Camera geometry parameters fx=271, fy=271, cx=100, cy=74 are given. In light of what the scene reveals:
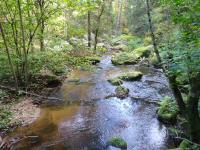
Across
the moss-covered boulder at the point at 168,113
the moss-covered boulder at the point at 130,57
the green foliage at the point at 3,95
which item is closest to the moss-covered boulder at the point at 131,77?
the moss-covered boulder at the point at 130,57

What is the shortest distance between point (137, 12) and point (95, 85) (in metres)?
20.0

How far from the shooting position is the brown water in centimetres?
872

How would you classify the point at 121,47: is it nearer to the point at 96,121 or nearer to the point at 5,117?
the point at 96,121

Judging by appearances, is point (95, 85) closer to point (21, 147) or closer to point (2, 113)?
point (2, 113)

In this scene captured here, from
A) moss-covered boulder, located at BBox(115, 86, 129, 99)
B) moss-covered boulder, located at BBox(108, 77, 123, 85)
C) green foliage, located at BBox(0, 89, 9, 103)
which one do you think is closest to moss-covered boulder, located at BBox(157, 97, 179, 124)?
moss-covered boulder, located at BBox(115, 86, 129, 99)

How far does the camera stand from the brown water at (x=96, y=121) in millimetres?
8719

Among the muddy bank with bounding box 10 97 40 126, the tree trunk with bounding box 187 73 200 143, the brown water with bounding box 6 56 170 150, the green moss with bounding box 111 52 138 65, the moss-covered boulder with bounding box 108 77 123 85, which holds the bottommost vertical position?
the brown water with bounding box 6 56 170 150

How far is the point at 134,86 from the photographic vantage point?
15.0 meters

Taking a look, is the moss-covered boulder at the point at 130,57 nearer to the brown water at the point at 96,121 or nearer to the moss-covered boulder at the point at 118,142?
the brown water at the point at 96,121

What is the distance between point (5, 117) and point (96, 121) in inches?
133

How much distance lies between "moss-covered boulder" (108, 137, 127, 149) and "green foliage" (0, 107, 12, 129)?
370cm

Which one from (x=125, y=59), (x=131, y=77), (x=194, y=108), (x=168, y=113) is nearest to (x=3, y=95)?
(x=168, y=113)

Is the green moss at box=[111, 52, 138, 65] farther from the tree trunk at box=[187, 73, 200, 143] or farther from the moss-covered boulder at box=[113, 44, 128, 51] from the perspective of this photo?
the tree trunk at box=[187, 73, 200, 143]

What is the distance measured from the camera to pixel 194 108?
6.77 m
